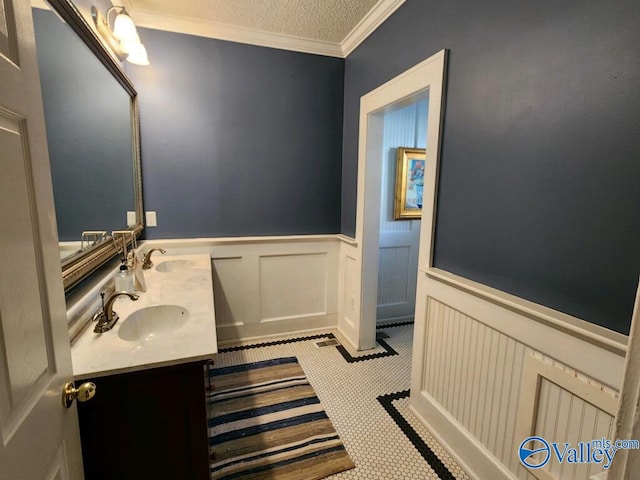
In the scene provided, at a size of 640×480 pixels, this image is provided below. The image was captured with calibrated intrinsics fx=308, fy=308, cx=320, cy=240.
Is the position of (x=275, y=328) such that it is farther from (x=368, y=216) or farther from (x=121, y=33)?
(x=121, y=33)

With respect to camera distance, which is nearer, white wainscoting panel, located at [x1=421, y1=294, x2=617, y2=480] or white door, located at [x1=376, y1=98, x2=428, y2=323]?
white wainscoting panel, located at [x1=421, y1=294, x2=617, y2=480]

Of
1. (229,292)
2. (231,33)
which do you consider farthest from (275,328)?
(231,33)

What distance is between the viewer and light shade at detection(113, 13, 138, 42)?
1641 millimetres

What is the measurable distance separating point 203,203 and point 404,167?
1.82 metres

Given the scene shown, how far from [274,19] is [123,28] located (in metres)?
1.03

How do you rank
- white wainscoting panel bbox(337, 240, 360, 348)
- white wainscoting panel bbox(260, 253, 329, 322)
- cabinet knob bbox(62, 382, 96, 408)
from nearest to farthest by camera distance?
cabinet knob bbox(62, 382, 96, 408)
white wainscoting panel bbox(337, 240, 360, 348)
white wainscoting panel bbox(260, 253, 329, 322)

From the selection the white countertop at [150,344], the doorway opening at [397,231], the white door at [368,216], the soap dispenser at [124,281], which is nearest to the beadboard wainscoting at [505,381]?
the white door at [368,216]

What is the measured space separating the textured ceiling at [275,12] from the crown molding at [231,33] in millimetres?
26

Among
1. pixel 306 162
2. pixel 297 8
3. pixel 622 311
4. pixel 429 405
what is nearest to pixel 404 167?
pixel 306 162

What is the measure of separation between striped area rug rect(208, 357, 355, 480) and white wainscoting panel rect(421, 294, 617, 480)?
622 millimetres

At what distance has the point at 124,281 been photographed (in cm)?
144

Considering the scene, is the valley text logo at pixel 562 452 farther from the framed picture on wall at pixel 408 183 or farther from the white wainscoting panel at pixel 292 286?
the framed picture on wall at pixel 408 183

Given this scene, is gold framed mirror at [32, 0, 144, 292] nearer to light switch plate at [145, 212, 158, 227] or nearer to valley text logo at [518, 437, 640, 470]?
light switch plate at [145, 212, 158, 227]

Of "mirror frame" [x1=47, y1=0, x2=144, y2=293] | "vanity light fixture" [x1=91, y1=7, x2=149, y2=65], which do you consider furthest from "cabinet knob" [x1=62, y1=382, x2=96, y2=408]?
"vanity light fixture" [x1=91, y1=7, x2=149, y2=65]
